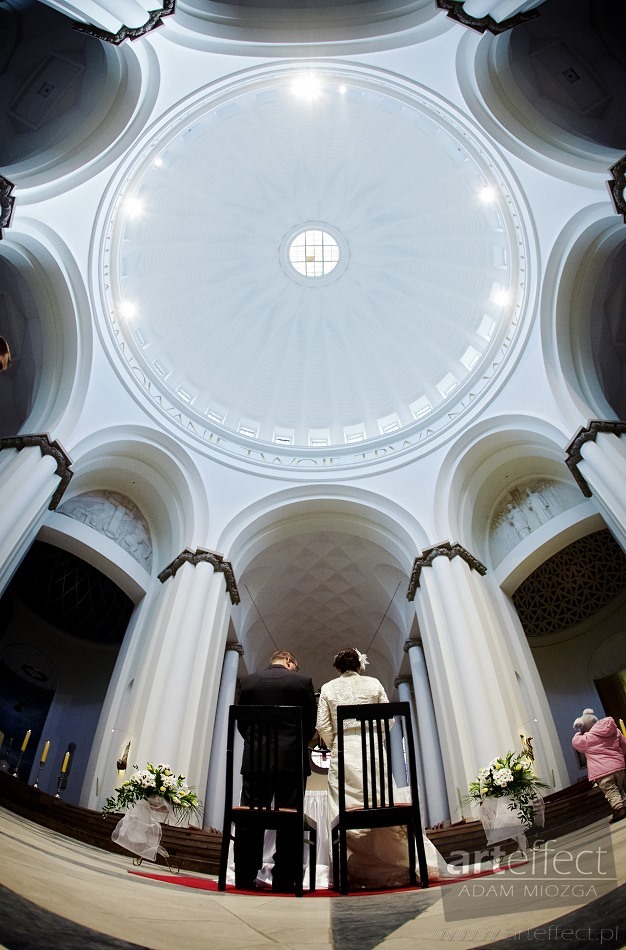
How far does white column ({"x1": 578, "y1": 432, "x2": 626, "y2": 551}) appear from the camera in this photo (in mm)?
8938

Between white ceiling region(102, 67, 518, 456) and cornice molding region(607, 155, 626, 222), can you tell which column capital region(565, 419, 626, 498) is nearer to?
cornice molding region(607, 155, 626, 222)

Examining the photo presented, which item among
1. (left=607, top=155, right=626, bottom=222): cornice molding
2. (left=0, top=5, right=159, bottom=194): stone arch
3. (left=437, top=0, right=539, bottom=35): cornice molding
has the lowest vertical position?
(left=437, top=0, right=539, bottom=35): cornice molding

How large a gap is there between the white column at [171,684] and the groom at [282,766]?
5.55 metres

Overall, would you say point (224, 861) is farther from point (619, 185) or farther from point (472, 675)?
point (619, 185)

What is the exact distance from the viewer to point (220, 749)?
11.4 metres

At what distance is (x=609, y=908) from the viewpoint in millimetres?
1312

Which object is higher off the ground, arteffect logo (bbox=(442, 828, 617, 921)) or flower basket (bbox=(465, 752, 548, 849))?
flower basket (bbox=(465, 752, 548, 849))

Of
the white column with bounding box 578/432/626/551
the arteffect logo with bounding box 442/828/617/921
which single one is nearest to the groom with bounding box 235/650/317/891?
the arteffect logo with bounding box 442/828/617/921

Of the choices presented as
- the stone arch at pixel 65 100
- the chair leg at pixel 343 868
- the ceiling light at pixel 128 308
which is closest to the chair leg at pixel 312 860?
the chair leg at pixel 343 868

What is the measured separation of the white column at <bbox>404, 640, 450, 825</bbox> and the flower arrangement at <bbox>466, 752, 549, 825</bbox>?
3833 millimetres

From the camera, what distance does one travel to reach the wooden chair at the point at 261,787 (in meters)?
3.59

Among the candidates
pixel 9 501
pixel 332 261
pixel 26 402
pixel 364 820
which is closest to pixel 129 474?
pixel 26 402

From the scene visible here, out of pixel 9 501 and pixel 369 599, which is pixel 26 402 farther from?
pixel 369 599

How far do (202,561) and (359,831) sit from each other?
855 cm
